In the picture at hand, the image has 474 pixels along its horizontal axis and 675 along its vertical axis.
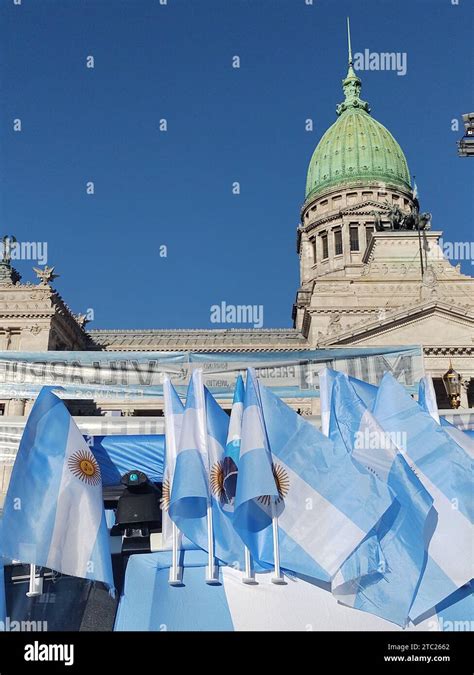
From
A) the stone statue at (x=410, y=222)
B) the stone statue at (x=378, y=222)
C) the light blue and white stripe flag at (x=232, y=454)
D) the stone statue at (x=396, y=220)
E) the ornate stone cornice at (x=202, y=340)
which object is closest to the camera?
the light blue and white stripe flag at (x=232, y=454)

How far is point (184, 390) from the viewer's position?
55.2ft

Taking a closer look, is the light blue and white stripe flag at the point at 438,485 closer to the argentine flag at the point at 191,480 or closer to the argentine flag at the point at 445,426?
the argentine flag at the point at 445,426

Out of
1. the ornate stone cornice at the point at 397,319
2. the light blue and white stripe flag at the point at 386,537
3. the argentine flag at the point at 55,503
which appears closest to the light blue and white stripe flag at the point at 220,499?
the light blue and white stripe flag at the point at 386,537

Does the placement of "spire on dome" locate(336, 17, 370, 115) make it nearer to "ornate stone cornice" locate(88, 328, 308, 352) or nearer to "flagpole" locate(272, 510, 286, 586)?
"ornate stone cornice" locate(88, 328, 308, 352)

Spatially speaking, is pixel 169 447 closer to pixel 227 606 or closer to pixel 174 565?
pixel 174 565

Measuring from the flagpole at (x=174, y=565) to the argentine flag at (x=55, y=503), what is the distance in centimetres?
103

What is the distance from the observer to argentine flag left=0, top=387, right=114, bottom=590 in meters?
10.3

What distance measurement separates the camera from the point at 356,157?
7412 centimetres

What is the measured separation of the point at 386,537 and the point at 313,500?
140 centimetres

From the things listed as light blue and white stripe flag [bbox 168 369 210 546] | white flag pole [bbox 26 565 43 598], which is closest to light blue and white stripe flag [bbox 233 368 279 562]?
light blue and white stripe flag [bbox 168 369 210 546]

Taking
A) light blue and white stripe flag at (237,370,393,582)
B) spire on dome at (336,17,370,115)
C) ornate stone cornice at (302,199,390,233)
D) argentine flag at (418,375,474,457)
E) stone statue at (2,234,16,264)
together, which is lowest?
light blue and white stripe flag at (237,370,393,582)

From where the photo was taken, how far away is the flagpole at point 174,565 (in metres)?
10.7

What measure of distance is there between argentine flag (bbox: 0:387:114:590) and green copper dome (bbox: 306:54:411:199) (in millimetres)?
65962
